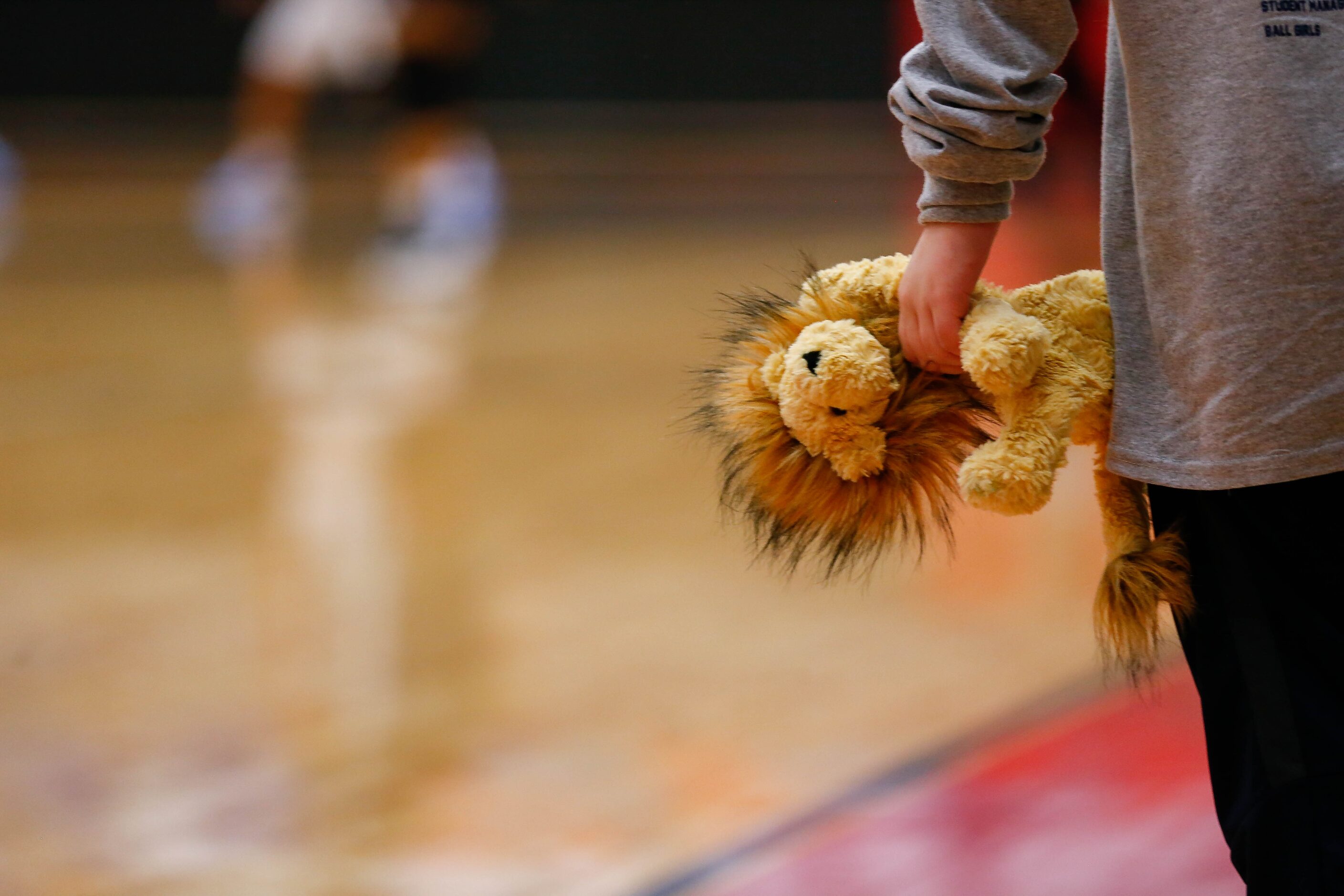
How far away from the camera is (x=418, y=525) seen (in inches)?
110

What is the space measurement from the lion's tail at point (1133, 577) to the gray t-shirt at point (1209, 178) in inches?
2.9

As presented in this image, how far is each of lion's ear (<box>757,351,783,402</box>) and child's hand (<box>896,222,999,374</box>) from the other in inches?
3.4

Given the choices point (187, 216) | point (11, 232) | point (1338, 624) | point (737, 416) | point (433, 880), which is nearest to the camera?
point (1338, 624)

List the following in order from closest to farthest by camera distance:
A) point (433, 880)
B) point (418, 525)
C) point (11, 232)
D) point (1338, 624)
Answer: point (1338, 624) < point (433, 880) < point (418, 525) < point (11, 232)

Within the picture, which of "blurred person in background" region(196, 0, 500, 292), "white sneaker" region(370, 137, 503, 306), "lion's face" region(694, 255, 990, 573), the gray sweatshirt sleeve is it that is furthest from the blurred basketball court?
"blurred person in background" region(196, 0, 500, 292)

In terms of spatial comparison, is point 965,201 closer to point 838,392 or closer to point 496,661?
point 838,392

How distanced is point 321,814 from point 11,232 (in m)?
6.13

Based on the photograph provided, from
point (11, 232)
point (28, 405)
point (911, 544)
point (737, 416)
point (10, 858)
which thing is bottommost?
point (10, 858)

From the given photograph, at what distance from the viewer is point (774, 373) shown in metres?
1.05

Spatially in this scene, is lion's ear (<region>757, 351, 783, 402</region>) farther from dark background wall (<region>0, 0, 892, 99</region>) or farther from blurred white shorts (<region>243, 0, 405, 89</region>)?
dark background wall (<region>0, 0, 892, 99</region>)

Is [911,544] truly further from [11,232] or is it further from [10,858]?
[11,232]

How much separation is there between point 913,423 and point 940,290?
0.10 metres

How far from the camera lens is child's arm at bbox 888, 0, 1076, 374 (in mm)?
917

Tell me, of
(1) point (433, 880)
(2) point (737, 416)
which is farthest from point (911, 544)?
(1) point (433, 880)
